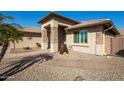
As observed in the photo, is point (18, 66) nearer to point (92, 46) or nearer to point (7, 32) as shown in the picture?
point (7, 32)

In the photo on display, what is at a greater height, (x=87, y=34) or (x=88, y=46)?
(x=87, y=34)

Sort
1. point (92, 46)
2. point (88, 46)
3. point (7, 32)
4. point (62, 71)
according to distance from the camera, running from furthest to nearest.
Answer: point (88, 46) → point (92, 46) → point (62, 71) → point (7, 32)

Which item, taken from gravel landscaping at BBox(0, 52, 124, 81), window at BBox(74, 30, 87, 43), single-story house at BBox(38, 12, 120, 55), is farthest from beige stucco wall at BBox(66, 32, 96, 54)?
gravel landscaping at BBox(0, 52, 124, 81)

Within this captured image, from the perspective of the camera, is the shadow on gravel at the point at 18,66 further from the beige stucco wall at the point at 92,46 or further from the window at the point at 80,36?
the window at the point at 80,36

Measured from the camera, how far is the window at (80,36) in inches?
513

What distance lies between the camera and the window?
513 inches

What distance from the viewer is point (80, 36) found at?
533 inches

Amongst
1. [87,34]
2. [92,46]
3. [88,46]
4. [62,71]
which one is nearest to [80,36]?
[87,34]

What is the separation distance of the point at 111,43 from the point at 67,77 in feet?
26.1

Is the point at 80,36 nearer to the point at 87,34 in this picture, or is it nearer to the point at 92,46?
the point at 87,34

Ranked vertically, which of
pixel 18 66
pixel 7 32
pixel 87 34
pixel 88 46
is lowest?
pixel 18 66

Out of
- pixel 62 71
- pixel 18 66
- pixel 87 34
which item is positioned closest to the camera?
pixel 62 71

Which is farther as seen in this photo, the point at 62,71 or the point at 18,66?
the point at 18,66

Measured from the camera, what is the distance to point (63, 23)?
51.4 ft
